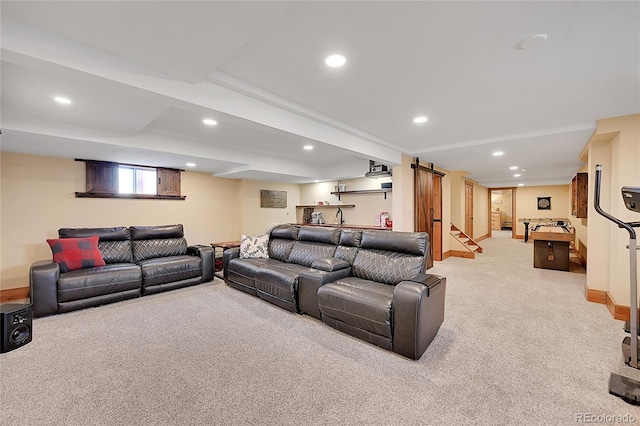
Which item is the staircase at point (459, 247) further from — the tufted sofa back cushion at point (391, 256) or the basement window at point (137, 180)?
the basement window at point (137, 180)

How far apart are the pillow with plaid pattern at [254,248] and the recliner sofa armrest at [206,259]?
0.65 metres

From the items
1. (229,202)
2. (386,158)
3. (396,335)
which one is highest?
(386,158)

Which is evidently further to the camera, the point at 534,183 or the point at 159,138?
the point at 534,183

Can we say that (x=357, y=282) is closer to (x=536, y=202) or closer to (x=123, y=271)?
(x=123, y=271)

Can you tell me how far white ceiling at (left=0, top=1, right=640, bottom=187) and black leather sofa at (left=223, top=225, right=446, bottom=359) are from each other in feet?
4.98

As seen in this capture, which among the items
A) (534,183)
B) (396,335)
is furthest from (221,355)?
(534,183)

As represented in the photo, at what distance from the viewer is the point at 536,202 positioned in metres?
10.5

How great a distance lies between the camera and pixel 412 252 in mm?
2945

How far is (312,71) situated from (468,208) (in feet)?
28.2

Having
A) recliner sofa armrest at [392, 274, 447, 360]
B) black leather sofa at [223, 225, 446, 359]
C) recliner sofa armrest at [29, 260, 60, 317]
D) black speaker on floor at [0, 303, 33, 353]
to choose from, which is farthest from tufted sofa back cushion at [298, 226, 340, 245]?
recliner sofa armrest at [29, 260, 60, 317]

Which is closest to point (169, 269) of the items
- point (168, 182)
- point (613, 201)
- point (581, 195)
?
point (168, 182)

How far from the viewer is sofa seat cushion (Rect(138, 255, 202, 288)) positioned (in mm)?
3871

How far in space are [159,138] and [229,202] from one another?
288cm

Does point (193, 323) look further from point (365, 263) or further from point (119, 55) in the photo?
point (119, 55)
